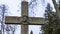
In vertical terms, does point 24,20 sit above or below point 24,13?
below

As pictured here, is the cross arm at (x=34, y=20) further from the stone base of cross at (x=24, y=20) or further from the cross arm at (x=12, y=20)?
the cross arm at (x=12, y=20)

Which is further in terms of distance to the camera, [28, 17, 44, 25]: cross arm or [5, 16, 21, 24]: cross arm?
[28, 17, 44, 25]: cross arm

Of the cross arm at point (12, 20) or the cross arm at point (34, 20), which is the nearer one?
the cross arm at point (12, 20)

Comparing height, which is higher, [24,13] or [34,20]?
[24,13]

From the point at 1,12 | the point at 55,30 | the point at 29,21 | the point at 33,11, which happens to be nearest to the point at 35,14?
the point at 33,11

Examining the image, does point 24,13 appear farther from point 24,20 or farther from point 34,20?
point 34,20

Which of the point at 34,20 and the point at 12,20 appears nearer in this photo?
the point at 12,20

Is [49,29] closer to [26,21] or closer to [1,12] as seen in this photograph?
[26,21]

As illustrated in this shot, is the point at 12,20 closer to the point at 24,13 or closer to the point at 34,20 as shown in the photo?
the point at 24,13

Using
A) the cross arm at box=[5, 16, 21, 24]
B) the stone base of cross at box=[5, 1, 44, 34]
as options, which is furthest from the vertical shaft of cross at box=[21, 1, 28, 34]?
the cross arm at box=[5, 16, 21, 24]

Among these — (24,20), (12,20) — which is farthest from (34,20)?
(12,20)

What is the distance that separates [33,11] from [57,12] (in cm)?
275

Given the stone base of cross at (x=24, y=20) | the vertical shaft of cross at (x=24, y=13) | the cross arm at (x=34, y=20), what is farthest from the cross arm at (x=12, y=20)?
the cross arm at (x=34, y=20)

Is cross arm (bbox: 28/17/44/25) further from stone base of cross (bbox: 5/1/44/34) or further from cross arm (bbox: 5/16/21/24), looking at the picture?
cross arm (bbox: 5/16/21/24)
